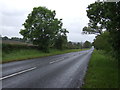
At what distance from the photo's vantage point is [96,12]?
15.2 m

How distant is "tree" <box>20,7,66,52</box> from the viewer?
106ft

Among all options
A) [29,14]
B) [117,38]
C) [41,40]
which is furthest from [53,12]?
[117,38]

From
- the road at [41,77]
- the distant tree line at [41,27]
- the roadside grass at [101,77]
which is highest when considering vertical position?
the distant tree line at [41,27]

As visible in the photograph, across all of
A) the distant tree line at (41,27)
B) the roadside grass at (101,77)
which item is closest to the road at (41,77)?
the roadside grass at (101,77)

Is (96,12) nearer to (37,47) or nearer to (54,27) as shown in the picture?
(54,27)

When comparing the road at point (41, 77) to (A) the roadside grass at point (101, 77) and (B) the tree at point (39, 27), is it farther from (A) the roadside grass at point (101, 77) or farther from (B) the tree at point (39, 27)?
(B) the tree at point (39, 27)

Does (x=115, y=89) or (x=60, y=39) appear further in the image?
(x=60, y=39)

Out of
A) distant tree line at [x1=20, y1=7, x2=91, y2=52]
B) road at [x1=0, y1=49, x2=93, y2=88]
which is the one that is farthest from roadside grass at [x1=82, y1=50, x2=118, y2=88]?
distant tree line at [x1=20, y1=7, x2=91, y2=52]

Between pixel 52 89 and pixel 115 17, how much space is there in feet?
21.8

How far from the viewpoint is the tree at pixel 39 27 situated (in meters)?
32.4

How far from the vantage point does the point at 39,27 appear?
31922 mm

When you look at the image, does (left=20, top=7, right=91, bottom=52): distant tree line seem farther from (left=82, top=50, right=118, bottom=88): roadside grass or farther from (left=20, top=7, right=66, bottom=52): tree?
(left=82, top=50, right=118, bottom=88): roadside grass

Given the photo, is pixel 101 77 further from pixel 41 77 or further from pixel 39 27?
pixel 39 27

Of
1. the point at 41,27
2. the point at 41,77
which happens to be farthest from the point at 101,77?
the point at 41,27
